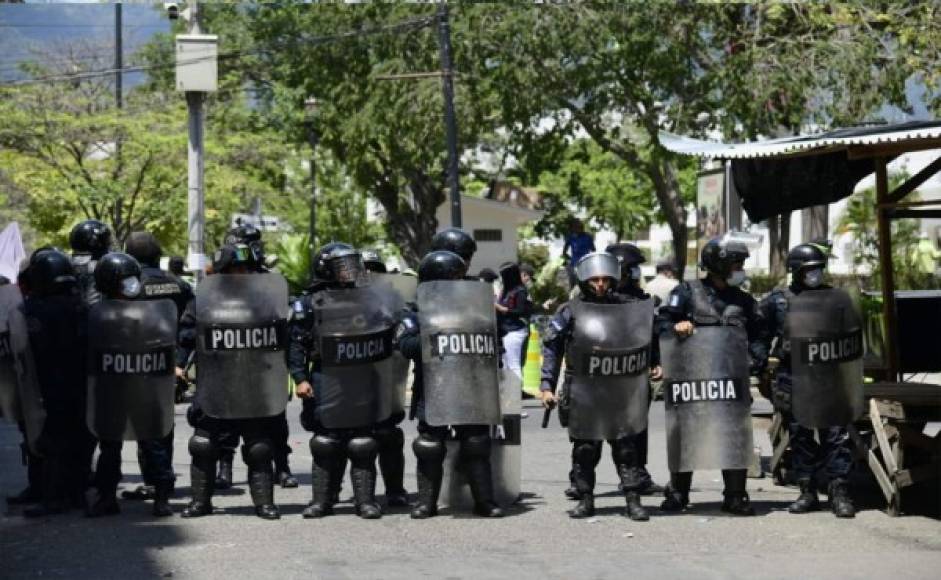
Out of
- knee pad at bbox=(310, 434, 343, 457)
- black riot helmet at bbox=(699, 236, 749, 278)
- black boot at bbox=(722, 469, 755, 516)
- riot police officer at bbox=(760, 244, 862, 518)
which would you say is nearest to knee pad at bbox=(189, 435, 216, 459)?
knee pad at bbox=(310, 434, 343, 457)

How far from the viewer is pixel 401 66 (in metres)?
33.5

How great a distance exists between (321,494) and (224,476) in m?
1.66

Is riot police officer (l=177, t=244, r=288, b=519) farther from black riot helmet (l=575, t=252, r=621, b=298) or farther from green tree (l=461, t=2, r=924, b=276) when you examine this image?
green tree (l=461, t=2, r=924, b=276)

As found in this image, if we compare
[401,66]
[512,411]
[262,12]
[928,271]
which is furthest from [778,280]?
[262,12]

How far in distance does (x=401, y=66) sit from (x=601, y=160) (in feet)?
99.9

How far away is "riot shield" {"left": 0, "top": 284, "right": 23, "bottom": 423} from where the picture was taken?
426 inches

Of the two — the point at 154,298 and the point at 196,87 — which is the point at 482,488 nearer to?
the point at 154,298

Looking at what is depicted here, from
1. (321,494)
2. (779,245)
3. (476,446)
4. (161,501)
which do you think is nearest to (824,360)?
(476,446)

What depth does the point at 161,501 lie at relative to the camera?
10.6m

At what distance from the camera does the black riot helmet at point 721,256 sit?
34.8 ft

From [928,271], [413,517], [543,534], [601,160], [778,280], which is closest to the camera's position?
[543,534]

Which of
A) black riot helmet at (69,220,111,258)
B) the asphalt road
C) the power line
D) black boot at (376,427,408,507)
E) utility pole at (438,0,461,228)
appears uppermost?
the power line

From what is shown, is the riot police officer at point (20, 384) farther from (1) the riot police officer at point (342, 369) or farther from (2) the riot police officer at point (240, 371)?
(1) the riot police officer at point (342, 369)

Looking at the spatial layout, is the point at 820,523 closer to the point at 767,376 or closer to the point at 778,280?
the point at 767,376
